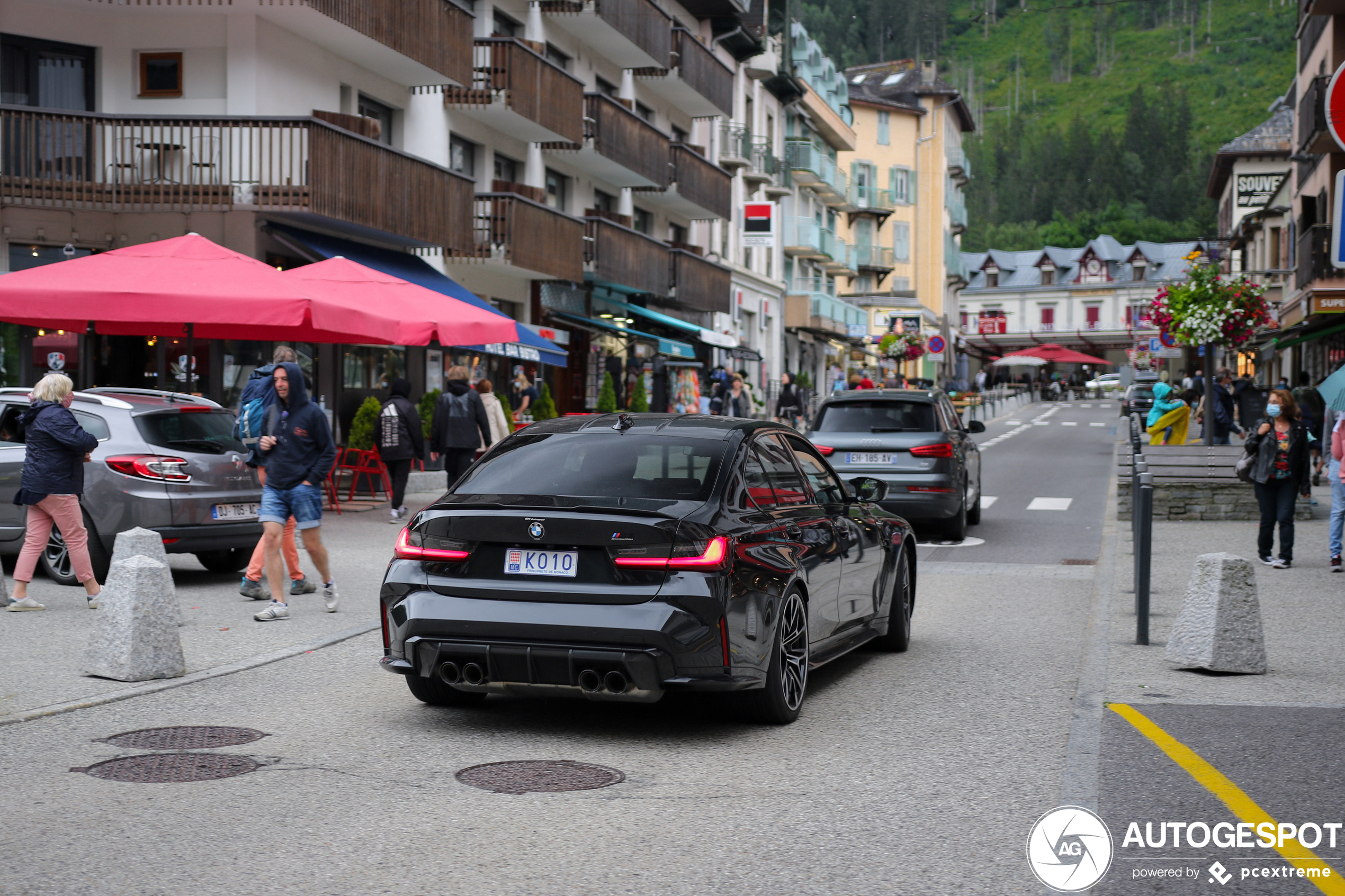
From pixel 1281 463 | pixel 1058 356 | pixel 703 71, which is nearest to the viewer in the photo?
pixel 1281 463

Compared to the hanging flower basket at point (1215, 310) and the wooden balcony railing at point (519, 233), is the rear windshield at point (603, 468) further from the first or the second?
the wooden balcony railing at point (519, 233)

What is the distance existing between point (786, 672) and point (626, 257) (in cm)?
2749

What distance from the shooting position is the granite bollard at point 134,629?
7.86 metres

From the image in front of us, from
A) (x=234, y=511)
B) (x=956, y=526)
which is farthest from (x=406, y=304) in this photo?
(x=956, y=526)

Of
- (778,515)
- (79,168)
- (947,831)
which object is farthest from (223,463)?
(79,168)

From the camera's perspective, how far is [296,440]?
403 inches

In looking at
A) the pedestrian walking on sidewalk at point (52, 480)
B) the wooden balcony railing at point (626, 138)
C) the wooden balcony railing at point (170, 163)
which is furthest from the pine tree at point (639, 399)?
the pedestrian walking on sidewalk at point (52, 480)

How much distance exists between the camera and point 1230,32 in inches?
7598

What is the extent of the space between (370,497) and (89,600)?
9034 millimetres

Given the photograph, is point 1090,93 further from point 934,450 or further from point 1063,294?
point 934,450

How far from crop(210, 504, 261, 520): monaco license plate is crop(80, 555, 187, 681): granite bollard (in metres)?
3.49

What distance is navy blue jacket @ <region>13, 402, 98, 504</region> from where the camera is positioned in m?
10.2

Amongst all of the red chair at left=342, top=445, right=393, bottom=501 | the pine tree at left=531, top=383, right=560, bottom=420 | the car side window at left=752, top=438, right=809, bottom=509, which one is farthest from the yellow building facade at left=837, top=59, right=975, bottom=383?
the car side window at left=752, top=438, right=809, bottom=509

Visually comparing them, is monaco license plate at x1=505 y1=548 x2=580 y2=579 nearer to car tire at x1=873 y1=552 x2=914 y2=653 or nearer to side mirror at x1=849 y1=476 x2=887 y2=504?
side mirror at x1=849 y1=476 x2=887 y2=504
